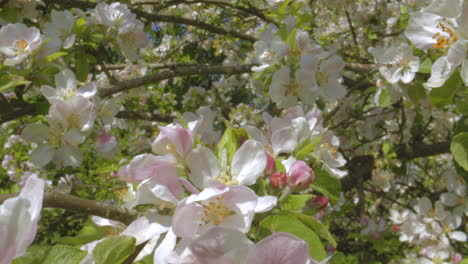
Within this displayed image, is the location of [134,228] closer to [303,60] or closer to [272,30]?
[303,60]

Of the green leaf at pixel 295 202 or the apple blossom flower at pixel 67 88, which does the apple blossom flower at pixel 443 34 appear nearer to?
the green leaf at pixel 295 202

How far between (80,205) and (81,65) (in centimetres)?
118

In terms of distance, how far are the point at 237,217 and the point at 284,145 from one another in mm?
315

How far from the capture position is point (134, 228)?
0.78m

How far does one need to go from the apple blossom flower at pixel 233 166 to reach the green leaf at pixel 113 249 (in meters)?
0.22

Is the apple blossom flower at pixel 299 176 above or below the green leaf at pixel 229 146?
below

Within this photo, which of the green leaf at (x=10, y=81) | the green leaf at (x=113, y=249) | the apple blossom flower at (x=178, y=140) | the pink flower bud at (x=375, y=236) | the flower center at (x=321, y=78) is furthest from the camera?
the pink flower bud at (x=375, y=236)

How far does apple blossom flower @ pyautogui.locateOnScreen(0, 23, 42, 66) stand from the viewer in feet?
5.03

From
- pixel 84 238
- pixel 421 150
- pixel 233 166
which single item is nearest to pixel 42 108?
pixel 84 238

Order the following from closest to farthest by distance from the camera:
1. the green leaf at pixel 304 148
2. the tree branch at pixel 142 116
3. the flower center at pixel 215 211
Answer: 1. the flower center at pixel 215 211
2. the green leaf at pixel 304 148
3. the tree branch at pixel 142 116

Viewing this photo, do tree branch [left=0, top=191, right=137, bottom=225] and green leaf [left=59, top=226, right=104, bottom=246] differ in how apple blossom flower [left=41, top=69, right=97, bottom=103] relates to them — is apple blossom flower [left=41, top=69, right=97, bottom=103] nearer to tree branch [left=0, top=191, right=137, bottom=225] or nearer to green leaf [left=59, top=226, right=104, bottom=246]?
green leaf [left=59, top=226, right=104, bottom=246]

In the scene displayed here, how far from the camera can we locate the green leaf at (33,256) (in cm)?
54

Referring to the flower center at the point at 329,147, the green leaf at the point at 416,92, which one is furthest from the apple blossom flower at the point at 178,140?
the green leaf at the point at 416,92

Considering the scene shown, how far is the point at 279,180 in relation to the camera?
0.86 metres
